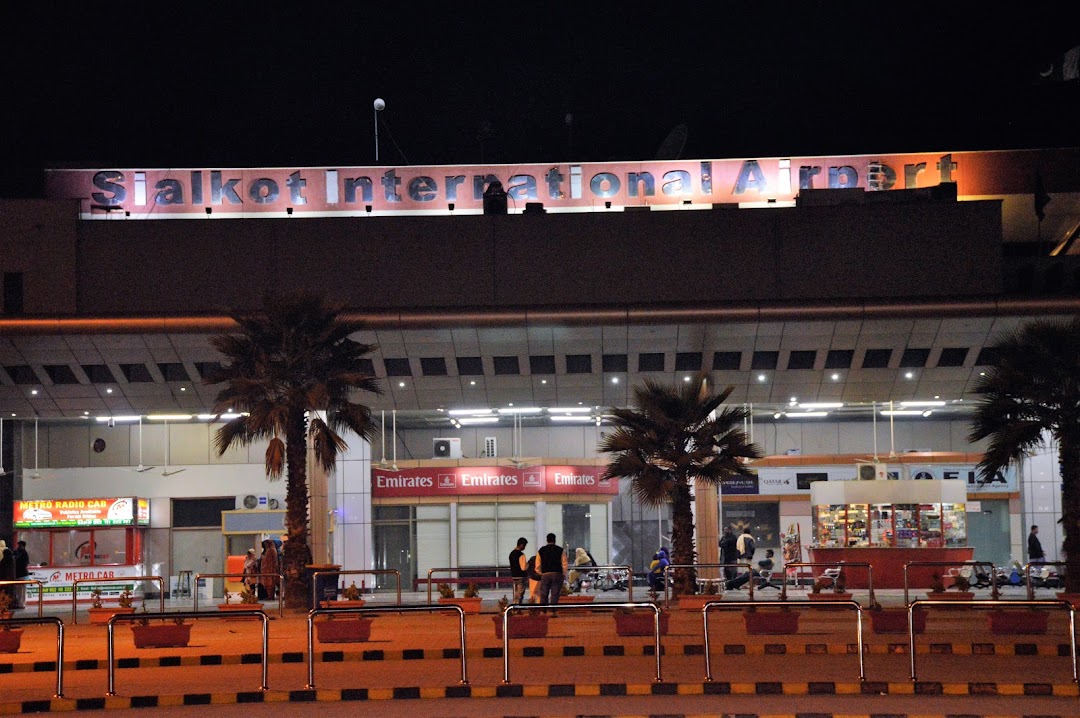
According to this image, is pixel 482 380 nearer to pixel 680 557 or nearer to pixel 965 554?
pixel 680 557

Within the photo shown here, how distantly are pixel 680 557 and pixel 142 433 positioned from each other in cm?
1871

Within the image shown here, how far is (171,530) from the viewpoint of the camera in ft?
132

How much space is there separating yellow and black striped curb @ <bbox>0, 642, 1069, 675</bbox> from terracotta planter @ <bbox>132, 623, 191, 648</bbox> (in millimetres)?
1027

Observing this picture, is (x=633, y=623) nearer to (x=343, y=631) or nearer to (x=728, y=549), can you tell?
(x=343, y=631)

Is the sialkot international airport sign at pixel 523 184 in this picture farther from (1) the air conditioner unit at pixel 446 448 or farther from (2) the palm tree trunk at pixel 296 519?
(2) the palm tree trunk at pixel 296 519

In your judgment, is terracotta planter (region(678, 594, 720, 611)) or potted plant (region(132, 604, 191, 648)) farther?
terracotta planter (region(678, 594, 720, 611))

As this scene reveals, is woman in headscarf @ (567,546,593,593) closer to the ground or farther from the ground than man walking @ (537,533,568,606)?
closer to the ground

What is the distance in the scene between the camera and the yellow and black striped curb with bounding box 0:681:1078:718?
14.8 m

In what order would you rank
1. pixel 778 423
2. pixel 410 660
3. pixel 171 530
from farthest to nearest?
pixel 778 423, pixel 171 530, pixel 410 660

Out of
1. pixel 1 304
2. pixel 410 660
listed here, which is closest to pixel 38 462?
pixel 1 304

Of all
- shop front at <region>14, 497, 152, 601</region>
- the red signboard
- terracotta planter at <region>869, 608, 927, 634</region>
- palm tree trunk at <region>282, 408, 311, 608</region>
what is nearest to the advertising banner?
shop front at <region>14, 497, 152, 601</region>

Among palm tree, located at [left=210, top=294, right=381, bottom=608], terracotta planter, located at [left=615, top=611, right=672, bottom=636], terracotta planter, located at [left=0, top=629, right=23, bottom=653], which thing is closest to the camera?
terracotta planter, located at [left=0, top=629, right=23, bottom=653]

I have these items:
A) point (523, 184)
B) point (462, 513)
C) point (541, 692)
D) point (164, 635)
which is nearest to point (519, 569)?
point (164, 635)

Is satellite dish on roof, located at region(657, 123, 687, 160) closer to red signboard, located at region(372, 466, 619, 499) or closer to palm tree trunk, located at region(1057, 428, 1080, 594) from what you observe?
red signboard, located at region(372, 466, 619, 499)
